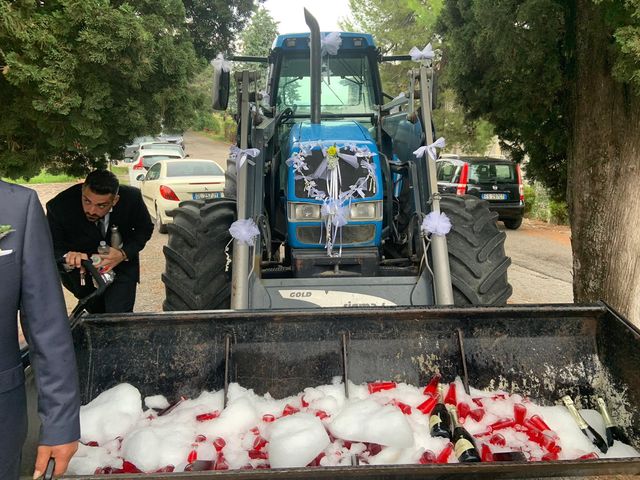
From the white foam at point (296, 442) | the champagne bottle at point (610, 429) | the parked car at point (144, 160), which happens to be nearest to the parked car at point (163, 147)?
the parked car at point (144, 160)

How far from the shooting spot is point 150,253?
12383 mm

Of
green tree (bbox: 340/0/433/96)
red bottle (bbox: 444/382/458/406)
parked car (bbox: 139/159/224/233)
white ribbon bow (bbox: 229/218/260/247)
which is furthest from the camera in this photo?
green tree (bbox: 340/0/433/96)

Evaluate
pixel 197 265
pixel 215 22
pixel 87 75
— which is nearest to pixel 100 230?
pixel 197 265

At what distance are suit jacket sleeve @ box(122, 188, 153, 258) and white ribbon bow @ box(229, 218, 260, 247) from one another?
107 centimetres

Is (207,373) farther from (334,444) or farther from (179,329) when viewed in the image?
(334,444)

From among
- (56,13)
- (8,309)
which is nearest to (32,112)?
(56,13)

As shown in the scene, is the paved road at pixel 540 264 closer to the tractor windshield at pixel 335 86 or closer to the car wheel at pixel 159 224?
the tractor windshield at pixel 335 86

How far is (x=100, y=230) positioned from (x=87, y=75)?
1.30 meters

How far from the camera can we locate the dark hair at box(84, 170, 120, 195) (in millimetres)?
4758

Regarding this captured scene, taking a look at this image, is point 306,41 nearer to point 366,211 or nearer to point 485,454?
point 366,211

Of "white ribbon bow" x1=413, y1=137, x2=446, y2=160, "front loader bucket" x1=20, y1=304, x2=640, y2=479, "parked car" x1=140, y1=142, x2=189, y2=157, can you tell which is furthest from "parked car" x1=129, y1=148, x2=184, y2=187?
"front loader bucket" x1=20, y1=304, x2=640, y2=479

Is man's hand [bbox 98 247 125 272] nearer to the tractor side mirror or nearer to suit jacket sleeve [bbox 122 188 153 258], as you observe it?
suit jacket sleeve [bbox 122 188 153 258]

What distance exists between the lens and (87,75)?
14.2 ft

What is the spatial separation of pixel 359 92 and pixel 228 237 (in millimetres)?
2057
